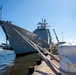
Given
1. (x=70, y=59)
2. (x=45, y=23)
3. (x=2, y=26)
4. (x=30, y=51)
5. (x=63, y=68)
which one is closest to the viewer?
(x=70, y=59)

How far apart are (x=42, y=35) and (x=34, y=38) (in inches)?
572

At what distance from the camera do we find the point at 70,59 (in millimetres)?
2225

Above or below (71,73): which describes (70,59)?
above

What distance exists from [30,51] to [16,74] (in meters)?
20.9

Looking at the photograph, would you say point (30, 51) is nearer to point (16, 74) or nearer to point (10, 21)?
point (10, 21)

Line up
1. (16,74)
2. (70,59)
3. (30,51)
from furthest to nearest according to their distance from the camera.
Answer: (30,51), (16,74), (70,59)

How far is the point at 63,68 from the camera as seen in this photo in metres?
2.41

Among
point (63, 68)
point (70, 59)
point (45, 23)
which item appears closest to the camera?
point (70, 59)

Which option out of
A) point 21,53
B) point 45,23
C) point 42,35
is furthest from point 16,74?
point 45,23

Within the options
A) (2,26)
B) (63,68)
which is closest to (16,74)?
(63,68)

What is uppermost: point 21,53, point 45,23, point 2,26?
point 45,23

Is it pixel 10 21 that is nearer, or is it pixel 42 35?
pixel 10 21

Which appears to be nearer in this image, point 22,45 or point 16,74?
point 16,74

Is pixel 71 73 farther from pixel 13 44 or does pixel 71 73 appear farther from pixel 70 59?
pixel 13 44
